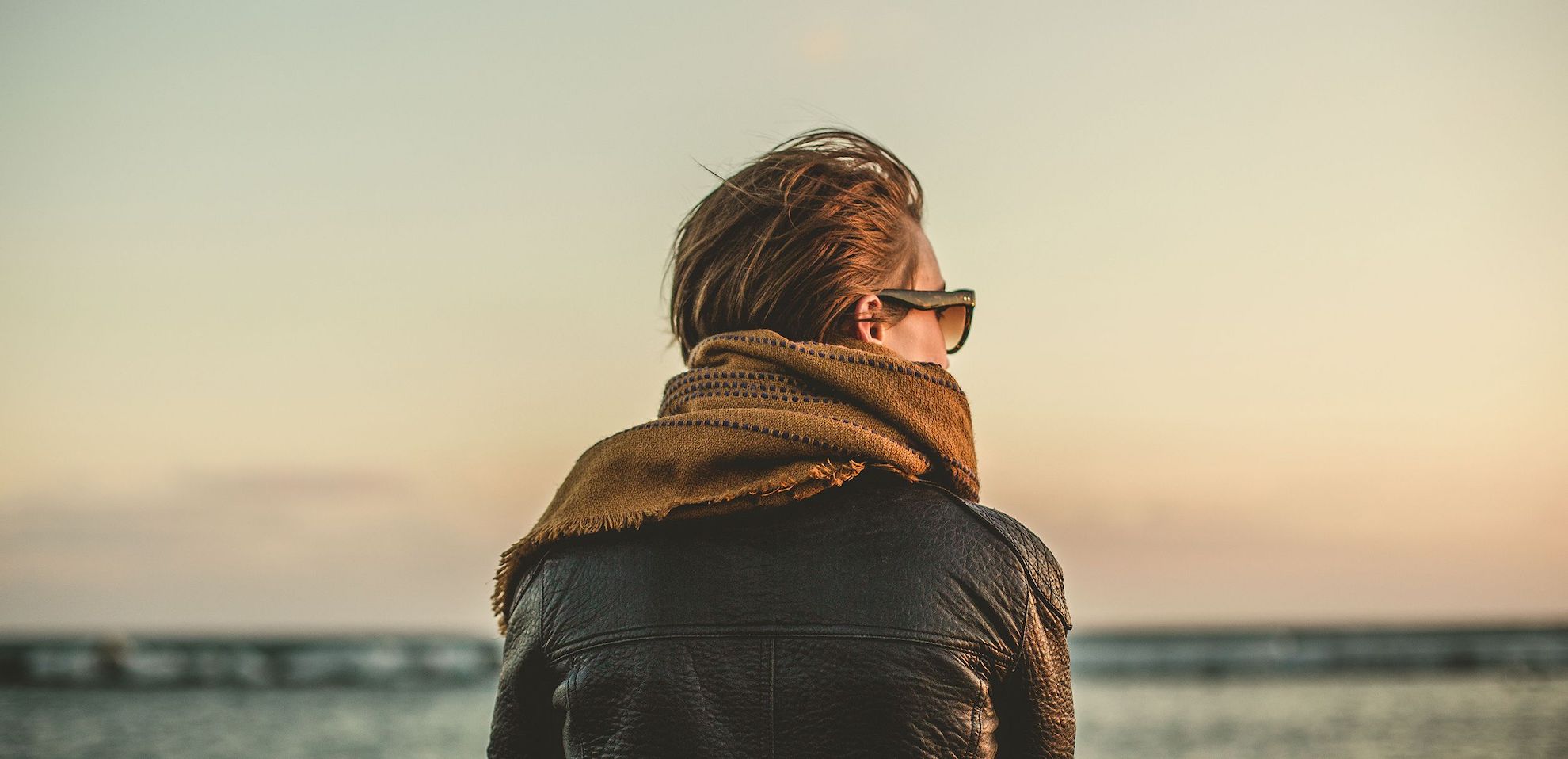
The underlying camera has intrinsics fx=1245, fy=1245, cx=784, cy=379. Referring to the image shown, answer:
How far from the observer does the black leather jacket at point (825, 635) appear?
1451 mm

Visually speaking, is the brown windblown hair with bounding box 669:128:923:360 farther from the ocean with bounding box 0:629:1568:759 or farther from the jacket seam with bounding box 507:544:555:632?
the ocean with bounding box 0:629:1568:759

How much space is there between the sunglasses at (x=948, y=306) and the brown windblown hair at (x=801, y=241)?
2 cm

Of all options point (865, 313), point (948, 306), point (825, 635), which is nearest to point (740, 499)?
point (825, 635)

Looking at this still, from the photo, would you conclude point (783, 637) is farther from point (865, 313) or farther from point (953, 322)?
point (953, 322)

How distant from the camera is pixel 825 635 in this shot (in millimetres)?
1460

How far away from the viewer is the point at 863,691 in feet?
4.73

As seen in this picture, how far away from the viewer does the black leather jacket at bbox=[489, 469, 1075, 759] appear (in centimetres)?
145

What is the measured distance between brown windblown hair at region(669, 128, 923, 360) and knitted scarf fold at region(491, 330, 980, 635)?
0.21 ft

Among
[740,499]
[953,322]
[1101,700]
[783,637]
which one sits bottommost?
[1101,700]

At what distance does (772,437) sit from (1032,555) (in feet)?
1.17

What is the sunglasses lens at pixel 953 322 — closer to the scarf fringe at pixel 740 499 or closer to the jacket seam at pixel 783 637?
the scarf fringe at pixel 740 499

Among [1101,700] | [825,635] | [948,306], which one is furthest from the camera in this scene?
[1101,700]

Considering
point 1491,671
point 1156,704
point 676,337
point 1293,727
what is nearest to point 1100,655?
point 1491,671

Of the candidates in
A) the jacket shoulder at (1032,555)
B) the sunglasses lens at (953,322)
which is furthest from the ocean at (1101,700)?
the jacket shoulder at (1032,555)
